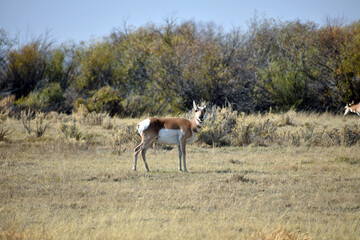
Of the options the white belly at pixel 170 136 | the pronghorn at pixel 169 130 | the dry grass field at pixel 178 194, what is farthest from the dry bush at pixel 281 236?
the white belly at pixel 170 136

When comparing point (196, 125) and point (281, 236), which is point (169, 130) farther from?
point (281, 236)

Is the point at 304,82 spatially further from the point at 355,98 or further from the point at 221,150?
the point at 221,150

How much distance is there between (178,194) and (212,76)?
20070mm

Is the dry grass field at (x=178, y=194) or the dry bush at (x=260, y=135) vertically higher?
the dry bush at (x=260, y=135)

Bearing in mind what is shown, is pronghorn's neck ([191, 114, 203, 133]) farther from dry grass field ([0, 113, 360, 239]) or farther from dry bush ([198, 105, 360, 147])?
dry bush ([198, 105, 360, 147])

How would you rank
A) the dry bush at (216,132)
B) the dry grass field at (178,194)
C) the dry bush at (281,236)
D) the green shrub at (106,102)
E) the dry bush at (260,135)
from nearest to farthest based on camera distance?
the dry bush at (281,236), the dry grass field at (178,194), the dry bush at (260,135), the dry bush at (216,132), the green shrub at (106,102)

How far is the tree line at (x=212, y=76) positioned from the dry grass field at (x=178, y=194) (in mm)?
13273

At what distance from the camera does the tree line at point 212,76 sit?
89.6ft

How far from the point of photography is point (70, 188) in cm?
902

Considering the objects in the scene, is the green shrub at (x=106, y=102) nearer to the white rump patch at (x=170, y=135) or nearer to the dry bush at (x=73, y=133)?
the dry bush at (x=73, y=133)

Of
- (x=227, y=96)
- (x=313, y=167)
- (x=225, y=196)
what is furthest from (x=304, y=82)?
(x=225, y=196)

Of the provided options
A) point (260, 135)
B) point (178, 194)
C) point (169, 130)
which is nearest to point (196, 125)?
point (169, 130)

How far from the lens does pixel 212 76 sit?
1102 inches

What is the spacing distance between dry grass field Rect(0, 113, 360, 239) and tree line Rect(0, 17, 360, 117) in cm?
1327
